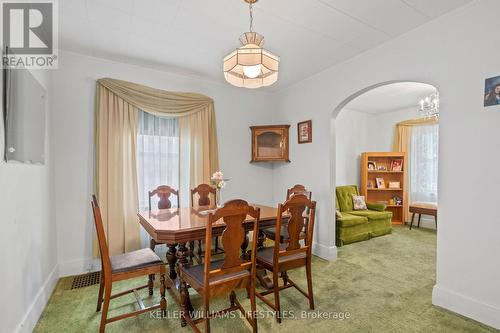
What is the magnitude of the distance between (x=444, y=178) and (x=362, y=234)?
233 cm

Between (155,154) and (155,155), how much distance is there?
0.05 feet

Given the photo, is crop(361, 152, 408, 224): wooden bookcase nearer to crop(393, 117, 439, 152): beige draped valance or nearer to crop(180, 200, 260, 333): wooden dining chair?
crop(393, 117, 439, 152): beige draped valance

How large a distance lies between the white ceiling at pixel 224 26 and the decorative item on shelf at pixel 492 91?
724 mm

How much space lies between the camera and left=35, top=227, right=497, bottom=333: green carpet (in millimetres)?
1940

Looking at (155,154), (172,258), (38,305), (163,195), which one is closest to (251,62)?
(172,258)

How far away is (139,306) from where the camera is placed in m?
2.22

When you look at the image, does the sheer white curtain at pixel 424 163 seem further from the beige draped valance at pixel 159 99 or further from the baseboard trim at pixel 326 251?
the beige draped valance at pixel 159 99

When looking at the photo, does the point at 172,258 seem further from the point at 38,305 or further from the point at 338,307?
the point at 338,307

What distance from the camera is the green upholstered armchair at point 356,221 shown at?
4020 mm

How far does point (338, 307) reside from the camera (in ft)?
7.32

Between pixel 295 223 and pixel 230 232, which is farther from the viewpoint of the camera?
pixel 295 223

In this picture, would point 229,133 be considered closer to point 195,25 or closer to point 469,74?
point 195,25

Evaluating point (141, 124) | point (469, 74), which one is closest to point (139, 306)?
point (141, 124)

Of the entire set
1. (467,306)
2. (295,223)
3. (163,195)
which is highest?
(163,195)
